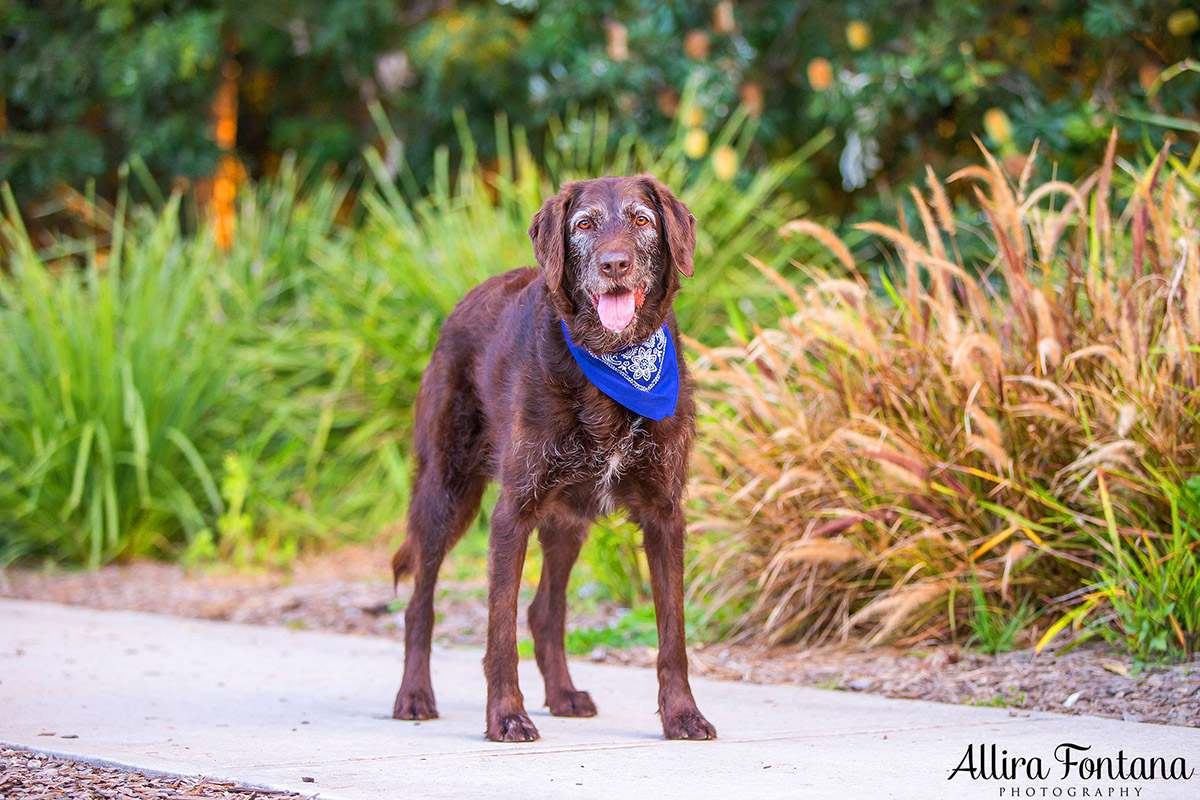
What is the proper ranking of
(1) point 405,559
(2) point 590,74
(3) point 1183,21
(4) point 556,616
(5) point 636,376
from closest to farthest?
(5) point 636,376 < (4) point 556,616 < (1) point 405,559 < (3) point 1183,21 < (2) point 590,74

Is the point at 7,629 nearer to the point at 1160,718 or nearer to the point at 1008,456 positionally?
the point at 1008,456

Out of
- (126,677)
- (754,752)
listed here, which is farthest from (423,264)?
(754,752)

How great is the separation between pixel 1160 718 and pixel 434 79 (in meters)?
9.22

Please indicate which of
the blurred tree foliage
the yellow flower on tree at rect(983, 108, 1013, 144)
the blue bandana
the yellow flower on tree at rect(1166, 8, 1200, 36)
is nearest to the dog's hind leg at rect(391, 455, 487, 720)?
the blue bandana

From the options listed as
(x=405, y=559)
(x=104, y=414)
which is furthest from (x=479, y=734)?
(x=104, y=414)

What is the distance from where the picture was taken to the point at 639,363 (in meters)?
3.95

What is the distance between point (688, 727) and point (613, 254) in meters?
1.47

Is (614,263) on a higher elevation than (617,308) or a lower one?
higher

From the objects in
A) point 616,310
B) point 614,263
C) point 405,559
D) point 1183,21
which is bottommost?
point 405,559

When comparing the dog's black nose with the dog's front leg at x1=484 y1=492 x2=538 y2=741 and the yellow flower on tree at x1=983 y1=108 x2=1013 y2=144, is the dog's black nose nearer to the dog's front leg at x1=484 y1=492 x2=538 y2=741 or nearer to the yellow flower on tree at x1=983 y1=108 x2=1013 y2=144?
the dog's front leg at x1=484 y1=492 x2=538 y2=741

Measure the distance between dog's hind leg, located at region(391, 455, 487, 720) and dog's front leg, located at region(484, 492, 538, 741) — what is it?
0.49 m

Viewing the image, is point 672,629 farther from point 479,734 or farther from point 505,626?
point 479,734

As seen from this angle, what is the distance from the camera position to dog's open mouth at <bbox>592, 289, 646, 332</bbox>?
12.6 feet

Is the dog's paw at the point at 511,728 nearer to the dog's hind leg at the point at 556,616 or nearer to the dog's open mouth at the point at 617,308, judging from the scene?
the dog's hind leg at the point at 556,616
